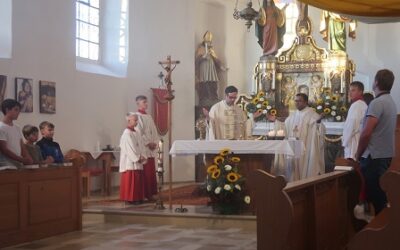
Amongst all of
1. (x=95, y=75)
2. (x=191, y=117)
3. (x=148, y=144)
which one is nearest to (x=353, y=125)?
(x=148, y=144)

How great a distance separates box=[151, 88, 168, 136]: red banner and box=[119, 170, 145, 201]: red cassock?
413 centimetres

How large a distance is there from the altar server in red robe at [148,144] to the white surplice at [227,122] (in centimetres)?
129

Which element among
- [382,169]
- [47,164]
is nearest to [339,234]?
[382,169]

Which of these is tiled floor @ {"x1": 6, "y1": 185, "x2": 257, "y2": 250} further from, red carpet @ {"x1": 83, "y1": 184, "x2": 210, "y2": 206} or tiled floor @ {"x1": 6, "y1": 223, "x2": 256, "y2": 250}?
red carpet @ {"x1": 83, "y1": 184, "x2": 210, "y2": 206}

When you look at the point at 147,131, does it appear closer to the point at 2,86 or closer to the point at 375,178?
the point at 2,86

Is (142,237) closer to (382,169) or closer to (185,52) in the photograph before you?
(382,169)

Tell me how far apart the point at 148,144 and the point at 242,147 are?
7.53 ft

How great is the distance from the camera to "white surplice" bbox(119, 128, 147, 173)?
9.91 metres

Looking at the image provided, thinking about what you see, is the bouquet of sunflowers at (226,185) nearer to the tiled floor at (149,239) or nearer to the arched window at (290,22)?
the tiled floor at (149,239)

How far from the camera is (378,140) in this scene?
5.42 meters

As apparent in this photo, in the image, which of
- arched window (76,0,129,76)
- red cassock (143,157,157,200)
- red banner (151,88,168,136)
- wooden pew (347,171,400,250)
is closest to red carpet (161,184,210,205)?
red cassock (143,157,157,200)

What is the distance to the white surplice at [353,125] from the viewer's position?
30.2ft

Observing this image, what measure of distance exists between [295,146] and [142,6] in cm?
671

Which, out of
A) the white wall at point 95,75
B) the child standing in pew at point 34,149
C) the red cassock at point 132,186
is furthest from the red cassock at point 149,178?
the child standing in pew at point 34,149
